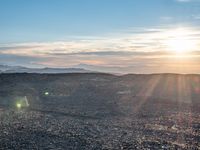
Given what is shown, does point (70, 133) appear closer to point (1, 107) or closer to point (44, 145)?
point (44, 145)

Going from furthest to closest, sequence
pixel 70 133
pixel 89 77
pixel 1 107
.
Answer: pixel 89 77 < pixel 1 107 < pixel 70 133

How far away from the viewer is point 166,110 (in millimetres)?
29734

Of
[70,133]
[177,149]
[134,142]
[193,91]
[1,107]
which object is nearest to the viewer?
[177,149]

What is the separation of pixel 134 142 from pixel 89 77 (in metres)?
33.4

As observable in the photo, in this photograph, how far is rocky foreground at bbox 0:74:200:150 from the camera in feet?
62.2

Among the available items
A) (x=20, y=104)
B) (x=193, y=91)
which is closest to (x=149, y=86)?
(x=193, y=91)

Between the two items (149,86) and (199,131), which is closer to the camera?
(199,131)

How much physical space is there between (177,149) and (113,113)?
37.4 feet

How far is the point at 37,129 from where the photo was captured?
21.8 m

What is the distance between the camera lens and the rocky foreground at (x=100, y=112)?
18969 mm

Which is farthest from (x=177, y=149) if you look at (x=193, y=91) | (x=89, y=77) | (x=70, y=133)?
(x=89, y=77)

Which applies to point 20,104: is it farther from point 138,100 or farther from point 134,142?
point 134,142

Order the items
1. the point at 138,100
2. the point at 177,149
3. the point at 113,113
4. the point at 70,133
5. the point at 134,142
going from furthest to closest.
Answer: the point at 138,100 → the point at 113,113 → the point at 70,133 → the point at 134,142 → the point at 177,149

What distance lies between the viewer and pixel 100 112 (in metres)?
28.8
